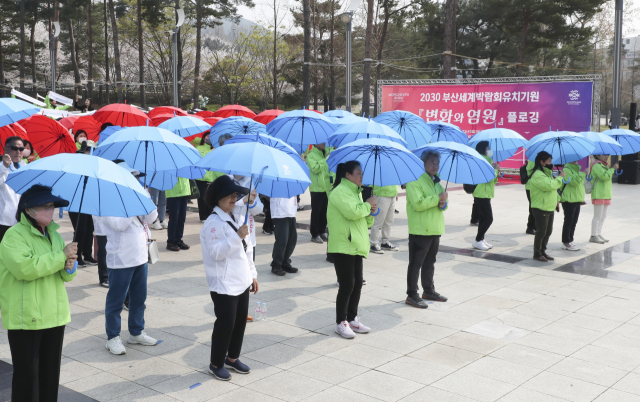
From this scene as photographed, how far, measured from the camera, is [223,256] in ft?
14.8

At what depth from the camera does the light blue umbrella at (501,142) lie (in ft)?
34.0

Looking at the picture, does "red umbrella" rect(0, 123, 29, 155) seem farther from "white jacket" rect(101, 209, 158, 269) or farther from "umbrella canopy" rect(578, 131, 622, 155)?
"umbrella canopy" rect(578, 131, 622, 155)

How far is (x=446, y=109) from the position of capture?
20.1 m

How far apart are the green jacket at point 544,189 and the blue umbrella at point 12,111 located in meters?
6.82

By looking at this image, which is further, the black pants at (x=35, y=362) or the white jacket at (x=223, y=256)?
the white jacket at (x=223, y=256)

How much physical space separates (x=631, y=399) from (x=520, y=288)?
3.24 m

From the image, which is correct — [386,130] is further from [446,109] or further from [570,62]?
[570,62]

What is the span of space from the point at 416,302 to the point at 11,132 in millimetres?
5485

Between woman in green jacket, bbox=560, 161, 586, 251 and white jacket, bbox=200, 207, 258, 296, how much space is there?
678 centimetres

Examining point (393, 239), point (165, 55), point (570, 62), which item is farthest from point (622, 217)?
point (165, 55)

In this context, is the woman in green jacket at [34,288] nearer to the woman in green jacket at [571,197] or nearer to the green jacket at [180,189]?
the green jacket at [180,189]

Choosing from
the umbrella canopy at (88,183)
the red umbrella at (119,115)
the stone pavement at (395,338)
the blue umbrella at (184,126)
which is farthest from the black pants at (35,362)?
the red umbrella at (119,115)

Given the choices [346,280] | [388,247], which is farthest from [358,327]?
[388,247]

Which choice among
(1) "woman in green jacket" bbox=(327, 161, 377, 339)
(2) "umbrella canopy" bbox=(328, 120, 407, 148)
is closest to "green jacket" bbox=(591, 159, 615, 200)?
(2) "umbrella canopy" bbox=(328, 120, 407, 148)
